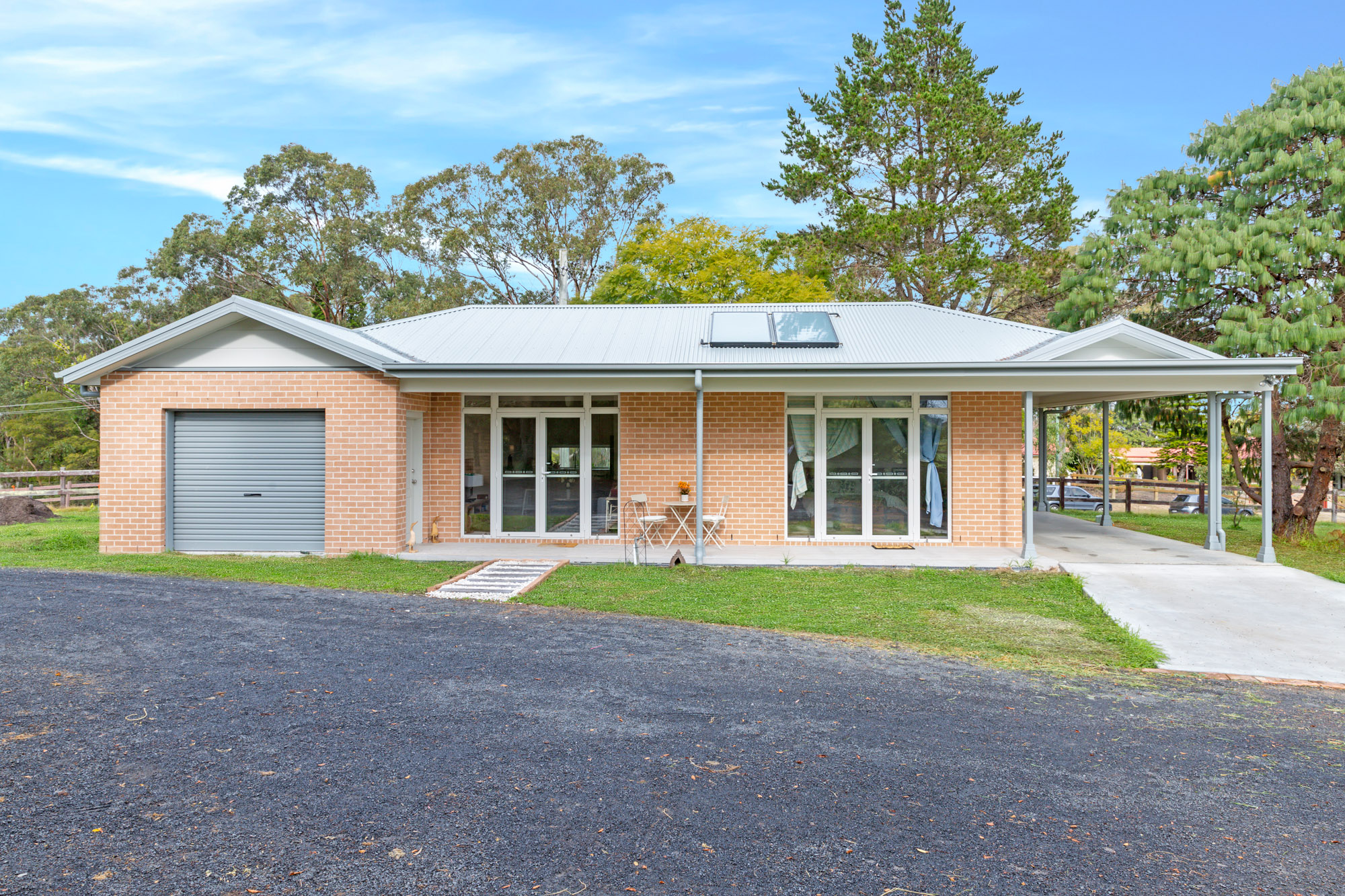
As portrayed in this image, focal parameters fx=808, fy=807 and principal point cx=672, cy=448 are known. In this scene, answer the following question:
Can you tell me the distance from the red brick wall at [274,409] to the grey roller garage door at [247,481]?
0.22 m

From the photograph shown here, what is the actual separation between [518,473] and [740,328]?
4.32 meters

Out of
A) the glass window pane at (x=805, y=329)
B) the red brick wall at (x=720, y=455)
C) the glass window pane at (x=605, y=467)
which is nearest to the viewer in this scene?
the red brick wall at (x=720, y=455)

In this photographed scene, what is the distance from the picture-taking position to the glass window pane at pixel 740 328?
12.7m

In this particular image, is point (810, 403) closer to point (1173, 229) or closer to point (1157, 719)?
point (1157, 719)

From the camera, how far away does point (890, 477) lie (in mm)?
12500

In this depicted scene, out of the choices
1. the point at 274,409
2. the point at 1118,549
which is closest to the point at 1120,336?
the point at 1118,549

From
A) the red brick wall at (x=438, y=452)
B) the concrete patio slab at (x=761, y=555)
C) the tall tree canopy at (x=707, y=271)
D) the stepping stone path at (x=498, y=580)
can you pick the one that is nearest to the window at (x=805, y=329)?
the red brick wall at (x=438, y=452)

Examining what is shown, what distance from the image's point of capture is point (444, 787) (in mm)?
3938

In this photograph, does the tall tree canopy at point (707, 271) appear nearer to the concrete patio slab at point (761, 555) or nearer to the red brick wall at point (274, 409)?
the concrete patio slab at point (761, 555)

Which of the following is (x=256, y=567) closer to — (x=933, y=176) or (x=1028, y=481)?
(x=1028, y=481)

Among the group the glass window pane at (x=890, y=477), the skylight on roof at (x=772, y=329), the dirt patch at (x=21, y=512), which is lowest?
the dirt patch at (x=21, y=512)

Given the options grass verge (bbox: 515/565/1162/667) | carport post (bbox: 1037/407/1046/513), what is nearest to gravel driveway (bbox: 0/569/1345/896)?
grass verge (bbox: 515/565/1162/667)

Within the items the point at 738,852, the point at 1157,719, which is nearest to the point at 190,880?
the point at 738,852

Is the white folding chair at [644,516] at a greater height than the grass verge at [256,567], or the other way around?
the white folding chair at [644,516]
